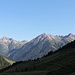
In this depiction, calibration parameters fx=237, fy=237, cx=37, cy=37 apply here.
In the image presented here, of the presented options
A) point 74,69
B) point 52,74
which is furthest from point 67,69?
point 52,74

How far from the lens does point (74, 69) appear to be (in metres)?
128

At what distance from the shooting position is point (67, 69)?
12756 centimetres

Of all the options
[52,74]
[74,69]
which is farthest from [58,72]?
[74,69]

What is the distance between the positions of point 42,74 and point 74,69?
17.7 metres

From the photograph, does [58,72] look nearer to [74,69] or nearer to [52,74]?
[52,74]

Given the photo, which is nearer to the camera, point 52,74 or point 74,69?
point 52,74

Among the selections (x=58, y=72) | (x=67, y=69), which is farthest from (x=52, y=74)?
(x=67, y=69)

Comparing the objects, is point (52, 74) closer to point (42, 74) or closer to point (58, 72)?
point (58, 72)

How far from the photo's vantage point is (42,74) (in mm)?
130750

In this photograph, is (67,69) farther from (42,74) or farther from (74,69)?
(42,74)

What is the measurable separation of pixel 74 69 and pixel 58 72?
12324mm

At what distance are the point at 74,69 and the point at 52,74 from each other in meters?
16.1

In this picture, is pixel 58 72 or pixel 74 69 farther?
pixel 74 69

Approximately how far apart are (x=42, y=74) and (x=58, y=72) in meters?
13.2
